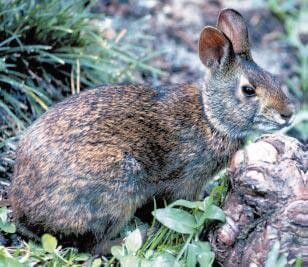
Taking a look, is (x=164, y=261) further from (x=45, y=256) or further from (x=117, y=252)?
(x=45, y=256)

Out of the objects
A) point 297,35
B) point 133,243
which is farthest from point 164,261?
point 297,35

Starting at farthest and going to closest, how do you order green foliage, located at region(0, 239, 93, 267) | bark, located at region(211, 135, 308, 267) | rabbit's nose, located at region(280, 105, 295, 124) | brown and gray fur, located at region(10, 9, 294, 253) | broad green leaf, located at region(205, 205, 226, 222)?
rabbit's nose, located at region(280, 105, 295, 124)
brown and gray fur, located at region(10, 9, 294, 253)
green foliage, located at region(0, 239, 93, 267)
broad green leaf, located at region(205, 205, 226, 222)
bark, located at region(211, 135, 308, 267)

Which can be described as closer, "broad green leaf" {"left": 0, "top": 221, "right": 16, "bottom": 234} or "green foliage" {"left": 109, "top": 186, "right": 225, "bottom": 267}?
"green foliage" {"left": 109, "top": 186, "right": 225, "bottom": 267}

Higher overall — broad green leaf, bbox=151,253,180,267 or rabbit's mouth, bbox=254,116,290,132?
rabbit's mouth, bbox=254,116,290,132

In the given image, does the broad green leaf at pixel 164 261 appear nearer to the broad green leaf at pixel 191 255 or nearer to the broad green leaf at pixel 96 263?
the broad green leaf at pixel 191 255

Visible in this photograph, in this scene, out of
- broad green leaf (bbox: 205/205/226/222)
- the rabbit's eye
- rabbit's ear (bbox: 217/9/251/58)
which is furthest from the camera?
rabbit's ear (bbox: 217/9/251/58)

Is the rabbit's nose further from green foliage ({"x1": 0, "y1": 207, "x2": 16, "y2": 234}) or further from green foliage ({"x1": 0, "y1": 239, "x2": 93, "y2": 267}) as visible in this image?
green foliage ({"x1": 0, "y1": 207, "x2": 16, "y2": 234})

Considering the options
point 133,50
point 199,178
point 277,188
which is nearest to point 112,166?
point 199,178

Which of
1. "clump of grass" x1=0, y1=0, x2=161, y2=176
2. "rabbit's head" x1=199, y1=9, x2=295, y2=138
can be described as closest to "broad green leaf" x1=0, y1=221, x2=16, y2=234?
"clump of grass" x1=0, y1=0, x2=161, y2=176

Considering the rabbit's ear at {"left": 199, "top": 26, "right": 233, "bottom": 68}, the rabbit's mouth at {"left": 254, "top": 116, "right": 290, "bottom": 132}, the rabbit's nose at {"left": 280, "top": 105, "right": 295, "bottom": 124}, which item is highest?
the rabbit's ear at {"left": 199, "top": 26, "right": 233, "bottom": 68}

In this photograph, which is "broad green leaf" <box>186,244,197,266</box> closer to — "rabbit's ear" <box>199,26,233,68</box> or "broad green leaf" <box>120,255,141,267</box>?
"broad green leaf" <box>120,255,141,267</box>

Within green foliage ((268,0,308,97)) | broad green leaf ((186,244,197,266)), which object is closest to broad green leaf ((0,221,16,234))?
broad green leaf ((186,244,197,266))
